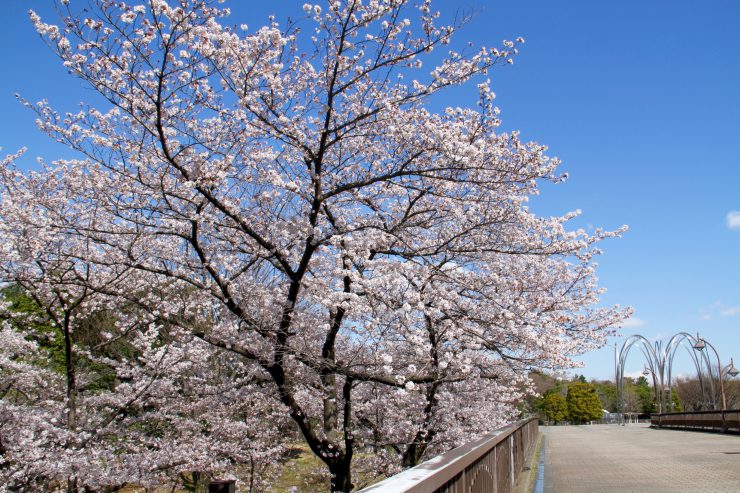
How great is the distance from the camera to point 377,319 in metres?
7.11

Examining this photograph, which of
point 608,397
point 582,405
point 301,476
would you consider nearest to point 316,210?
point 301,476

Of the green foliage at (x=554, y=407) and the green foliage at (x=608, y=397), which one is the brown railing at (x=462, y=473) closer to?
the green foliage at (x=554, y=407)

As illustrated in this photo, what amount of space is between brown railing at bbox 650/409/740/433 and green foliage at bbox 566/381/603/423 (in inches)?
1125

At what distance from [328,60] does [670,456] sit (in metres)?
13.2

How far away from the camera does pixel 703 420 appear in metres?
26.3

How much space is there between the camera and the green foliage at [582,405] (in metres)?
63.9

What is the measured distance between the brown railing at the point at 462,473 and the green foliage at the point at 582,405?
201 feet

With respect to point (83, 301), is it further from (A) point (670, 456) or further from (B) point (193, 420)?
(A) point (670, 456)

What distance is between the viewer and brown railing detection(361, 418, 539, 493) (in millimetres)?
2653

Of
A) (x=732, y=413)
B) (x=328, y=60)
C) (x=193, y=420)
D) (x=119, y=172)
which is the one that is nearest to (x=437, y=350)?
(x=328, y=60)

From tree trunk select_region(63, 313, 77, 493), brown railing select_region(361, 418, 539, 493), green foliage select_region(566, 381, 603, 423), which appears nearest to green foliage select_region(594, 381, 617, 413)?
green foliage select_region(566, 381, 603, 423)

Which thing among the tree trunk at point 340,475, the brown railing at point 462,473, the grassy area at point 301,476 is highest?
the brown railing at point 462,473

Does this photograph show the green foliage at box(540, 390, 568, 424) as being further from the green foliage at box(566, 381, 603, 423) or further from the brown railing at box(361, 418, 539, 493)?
the brown railing at box(361, 418, 539, 493)

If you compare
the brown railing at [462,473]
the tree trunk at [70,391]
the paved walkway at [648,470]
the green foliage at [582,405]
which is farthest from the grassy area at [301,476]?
the green foliage at [582,405]
